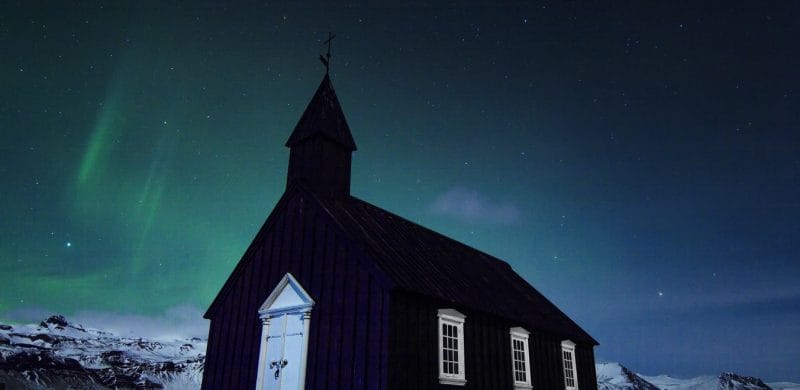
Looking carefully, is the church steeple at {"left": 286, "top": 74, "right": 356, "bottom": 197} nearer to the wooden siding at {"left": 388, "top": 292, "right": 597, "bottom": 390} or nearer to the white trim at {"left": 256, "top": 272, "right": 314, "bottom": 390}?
the white trim at {"left": 256, "top": 272, "right": 314, "bottom": 390}

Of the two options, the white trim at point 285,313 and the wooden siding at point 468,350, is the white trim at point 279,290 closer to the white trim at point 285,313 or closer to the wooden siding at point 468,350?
the white trim at point 285,313

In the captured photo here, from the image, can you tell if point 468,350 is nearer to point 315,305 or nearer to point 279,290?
point 315,305

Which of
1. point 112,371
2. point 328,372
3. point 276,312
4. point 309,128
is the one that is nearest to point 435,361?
point 328,372

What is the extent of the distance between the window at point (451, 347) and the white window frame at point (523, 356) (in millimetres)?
3601

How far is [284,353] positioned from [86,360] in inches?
4115

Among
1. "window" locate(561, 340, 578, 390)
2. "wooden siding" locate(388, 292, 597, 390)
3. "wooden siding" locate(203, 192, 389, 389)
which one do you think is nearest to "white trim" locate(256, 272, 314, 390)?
"wooden siding" locate(203, 192, 389, 389)

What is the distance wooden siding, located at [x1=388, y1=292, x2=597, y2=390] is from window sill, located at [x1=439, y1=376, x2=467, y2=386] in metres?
0.10

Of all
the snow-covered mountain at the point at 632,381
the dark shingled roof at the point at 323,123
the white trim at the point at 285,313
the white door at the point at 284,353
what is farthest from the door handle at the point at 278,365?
the snow-covered mountain at the point at 632,381

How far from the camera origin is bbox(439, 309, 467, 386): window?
13.8 metres

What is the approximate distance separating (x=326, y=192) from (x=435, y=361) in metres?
6.89

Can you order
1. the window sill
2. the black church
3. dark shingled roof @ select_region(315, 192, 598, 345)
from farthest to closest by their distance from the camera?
dark shingled roof @ select_region(315, 192, 598, 345) → the window sill → the black church

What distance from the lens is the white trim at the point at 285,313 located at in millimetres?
13656

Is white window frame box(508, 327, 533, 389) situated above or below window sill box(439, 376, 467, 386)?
above

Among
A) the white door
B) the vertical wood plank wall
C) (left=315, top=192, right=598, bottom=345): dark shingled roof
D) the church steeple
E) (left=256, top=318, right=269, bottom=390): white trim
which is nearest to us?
the vertical wood plank wall
